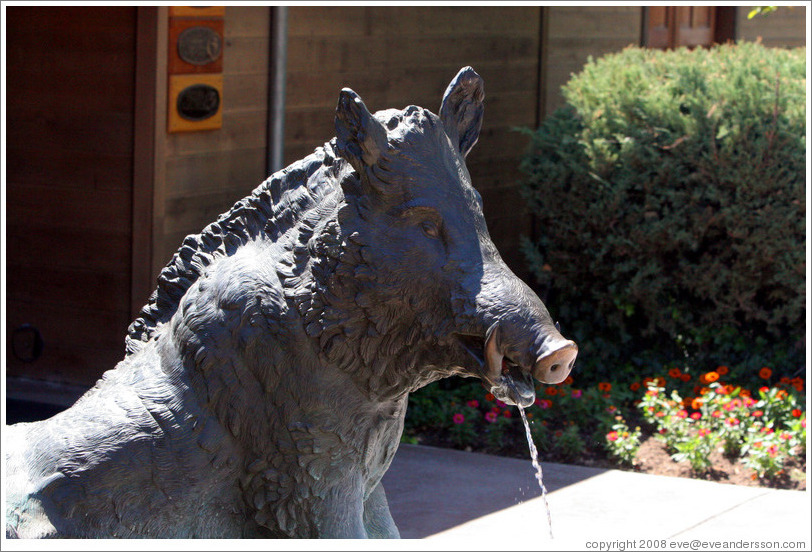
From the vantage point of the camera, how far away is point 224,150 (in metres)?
6.40

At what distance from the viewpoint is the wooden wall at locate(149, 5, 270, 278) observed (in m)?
6.04

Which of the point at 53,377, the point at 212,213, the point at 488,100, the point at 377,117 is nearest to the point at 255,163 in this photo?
the point at 212,213

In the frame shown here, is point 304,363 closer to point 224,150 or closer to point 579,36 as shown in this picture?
point 224,150

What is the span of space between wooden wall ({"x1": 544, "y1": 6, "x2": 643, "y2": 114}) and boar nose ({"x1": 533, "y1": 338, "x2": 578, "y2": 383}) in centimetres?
751

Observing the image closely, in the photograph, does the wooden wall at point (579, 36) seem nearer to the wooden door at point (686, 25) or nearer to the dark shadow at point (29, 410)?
the wooden door at point (686, 25)

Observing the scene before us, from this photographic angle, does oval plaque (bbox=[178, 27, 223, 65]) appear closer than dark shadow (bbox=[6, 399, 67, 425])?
No

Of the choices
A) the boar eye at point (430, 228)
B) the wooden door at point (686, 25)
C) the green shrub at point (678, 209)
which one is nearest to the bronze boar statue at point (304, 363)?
the boar eye at point (430, 228)

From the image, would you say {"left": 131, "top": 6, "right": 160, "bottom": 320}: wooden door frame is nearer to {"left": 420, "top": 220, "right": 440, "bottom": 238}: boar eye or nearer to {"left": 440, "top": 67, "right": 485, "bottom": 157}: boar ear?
{"left": 440, "top": 67, "right": 485, "bottom": 157}: boar ear

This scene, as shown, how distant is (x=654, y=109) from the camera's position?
7.30 metres

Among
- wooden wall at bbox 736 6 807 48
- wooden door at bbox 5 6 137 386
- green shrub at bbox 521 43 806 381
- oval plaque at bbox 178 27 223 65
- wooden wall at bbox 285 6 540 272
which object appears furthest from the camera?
wooden wall at bbox 736 6 807 48

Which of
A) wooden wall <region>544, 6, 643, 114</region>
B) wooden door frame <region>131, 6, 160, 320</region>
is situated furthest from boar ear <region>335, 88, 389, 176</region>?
wooden wall <region>544, 6, 643, 114</region>

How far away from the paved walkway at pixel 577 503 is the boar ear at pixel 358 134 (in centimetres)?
272

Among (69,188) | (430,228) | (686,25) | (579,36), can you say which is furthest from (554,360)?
(686,25)

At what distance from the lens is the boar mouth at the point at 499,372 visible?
1942 millimetres
